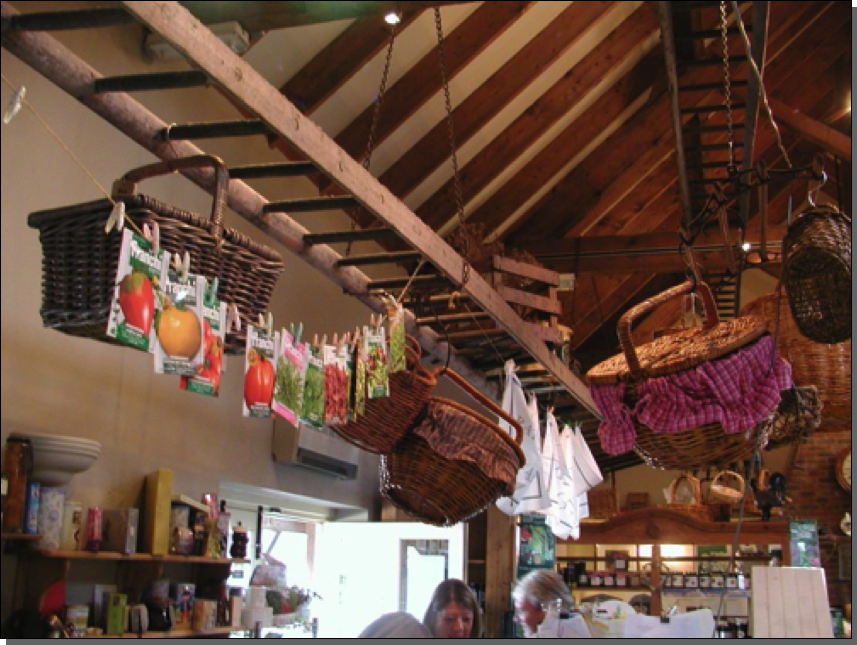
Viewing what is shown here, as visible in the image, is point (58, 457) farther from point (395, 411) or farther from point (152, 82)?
point (152, 82)

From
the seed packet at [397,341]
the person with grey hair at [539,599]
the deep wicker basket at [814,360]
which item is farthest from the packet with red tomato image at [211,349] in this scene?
the person with grey hair at [539,599]

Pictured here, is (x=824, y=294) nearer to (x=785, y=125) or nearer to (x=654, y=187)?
(x=785, y=125)

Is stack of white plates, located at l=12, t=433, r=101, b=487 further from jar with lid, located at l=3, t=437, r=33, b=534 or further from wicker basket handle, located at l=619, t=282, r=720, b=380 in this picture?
wicker basket handle, located at l=619, t=282, r=720, b=380

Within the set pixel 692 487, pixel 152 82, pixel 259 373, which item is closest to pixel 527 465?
pixel 259 373

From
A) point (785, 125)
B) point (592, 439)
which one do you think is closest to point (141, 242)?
point (785, 125)

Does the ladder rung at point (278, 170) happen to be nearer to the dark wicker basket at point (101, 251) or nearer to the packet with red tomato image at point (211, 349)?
the dark wicker basket at point (101, 251)

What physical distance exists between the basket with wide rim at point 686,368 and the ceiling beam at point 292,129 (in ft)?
2.39

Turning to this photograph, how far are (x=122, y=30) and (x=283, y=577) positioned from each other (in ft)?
9.44

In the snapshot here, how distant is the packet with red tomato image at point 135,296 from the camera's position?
1.75 m

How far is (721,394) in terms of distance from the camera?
2422 millimetres

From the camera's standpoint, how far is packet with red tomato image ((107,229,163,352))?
5.73ft

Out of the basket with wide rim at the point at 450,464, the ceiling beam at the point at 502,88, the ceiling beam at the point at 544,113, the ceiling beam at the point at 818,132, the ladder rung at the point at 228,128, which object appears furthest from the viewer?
the ceiling beam at the point at 818,132

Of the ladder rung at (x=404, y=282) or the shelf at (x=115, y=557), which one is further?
the ladder rung at (x=404, y=282)

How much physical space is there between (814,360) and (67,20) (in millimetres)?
2875
